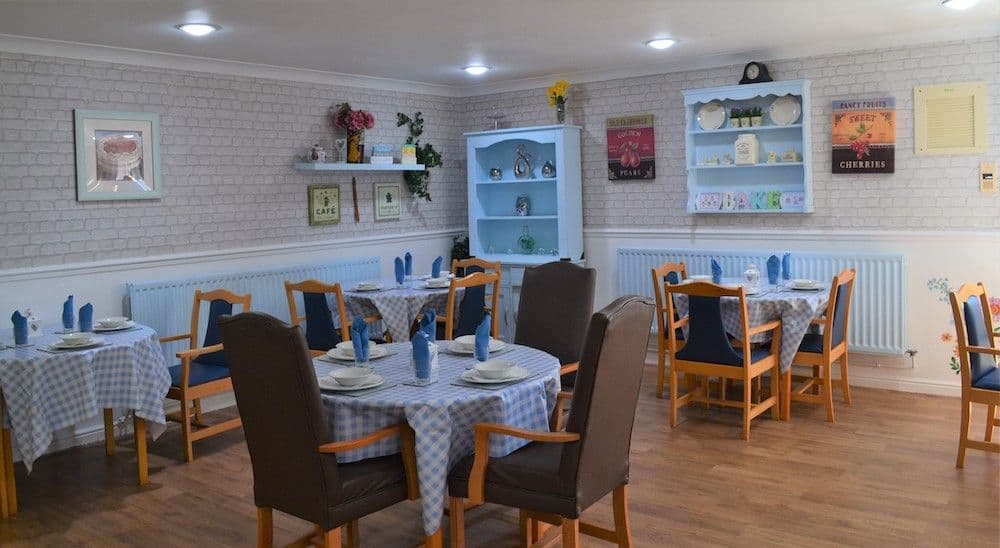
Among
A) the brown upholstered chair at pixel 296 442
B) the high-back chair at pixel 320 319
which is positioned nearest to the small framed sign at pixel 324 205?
the high-back chair at pixel 320 319

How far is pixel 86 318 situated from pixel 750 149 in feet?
15.1

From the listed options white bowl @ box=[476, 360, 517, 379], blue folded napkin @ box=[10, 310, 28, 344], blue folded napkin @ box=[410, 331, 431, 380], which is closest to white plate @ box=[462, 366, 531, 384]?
white bowl @ box=[476, 360, 517, 379]

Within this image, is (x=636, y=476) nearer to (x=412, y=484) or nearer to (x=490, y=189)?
(x=412, y=484)

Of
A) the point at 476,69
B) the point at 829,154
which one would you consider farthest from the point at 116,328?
the point at 829,154

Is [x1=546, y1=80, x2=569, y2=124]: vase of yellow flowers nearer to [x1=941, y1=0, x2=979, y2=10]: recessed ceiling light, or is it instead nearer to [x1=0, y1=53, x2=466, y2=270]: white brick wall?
[x1=0, y1=53, x2=466, y2=270]: white brick wall

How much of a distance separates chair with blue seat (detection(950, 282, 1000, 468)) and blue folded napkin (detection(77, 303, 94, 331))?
14.8 ft

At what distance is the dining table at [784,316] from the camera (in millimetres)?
5344

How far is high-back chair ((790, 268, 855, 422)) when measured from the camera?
17.8 ft

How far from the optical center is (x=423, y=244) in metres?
8.04

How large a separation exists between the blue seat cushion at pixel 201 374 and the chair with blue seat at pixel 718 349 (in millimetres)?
2722

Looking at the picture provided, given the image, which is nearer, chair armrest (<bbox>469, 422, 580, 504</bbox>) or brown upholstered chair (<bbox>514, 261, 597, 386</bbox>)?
chair armrest (<bbox>469, 422, 580, 504</bbox>)

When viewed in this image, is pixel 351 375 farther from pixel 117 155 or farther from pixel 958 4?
pixel 958 4

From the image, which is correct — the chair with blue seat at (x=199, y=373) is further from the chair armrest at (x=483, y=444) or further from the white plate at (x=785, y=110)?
the white plate at (x=785, y=110)

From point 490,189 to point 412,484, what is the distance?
5255mm
